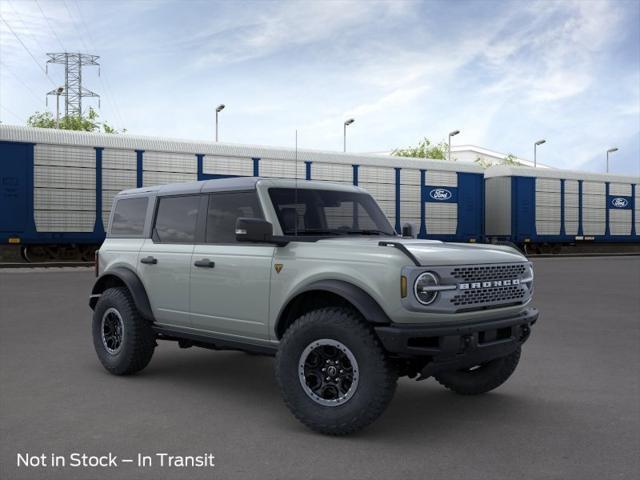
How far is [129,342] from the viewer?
6.41 meters

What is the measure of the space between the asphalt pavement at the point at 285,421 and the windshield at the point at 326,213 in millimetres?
1548

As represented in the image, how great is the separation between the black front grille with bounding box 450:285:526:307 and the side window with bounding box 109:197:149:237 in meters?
3.62

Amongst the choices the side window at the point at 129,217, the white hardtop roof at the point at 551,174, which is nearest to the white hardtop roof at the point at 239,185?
the side window at the point at 129,217

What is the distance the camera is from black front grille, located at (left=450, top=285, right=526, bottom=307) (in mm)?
4680

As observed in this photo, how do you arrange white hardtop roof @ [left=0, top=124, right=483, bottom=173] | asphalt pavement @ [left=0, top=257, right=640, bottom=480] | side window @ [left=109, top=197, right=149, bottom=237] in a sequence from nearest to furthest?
asphalt pavement @ [left=0, top=257, right=640, bottom=480], side window @ [left=109, top=197, right=149, bottom=237], white hardtop roof @ [left=0, top=124, right=483, bottom=173]

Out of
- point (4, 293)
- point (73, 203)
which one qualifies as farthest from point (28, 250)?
point (4, 293)

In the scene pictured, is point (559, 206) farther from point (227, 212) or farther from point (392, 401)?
point (227, 212)

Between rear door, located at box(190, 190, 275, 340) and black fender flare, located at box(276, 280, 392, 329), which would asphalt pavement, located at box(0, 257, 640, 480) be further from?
black fender flare, located at box(276, 280, 392, 329)

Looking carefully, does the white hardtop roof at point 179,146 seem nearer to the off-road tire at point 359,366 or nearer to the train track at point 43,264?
the train track at point 43,264

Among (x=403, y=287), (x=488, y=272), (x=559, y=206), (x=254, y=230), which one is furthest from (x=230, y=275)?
(x=559, y=206)

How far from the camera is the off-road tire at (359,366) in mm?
4441

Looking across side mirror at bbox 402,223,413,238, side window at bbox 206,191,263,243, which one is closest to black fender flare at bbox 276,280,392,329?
side window at bbox 206,191,263,243

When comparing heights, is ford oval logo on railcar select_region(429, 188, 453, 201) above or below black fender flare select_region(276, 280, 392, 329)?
above

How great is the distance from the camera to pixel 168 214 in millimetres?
6504
